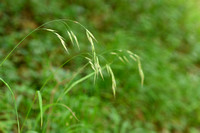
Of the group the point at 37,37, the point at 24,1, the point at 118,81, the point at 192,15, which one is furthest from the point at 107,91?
the point at 192,15

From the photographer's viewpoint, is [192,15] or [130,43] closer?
[130,43]

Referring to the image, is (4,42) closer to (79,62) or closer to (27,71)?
(27,71)

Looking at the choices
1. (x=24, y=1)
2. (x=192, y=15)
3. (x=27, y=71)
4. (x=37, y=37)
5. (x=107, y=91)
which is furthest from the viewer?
(x=192, y=15)

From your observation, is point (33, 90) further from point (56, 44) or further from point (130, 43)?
point (130, 43)

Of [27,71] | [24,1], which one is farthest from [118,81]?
[24,1]

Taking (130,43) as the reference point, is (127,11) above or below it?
above

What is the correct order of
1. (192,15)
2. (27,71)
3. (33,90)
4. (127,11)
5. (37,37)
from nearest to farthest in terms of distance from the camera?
(33,90) → (27,71) → (37,37) → (127,11) → (192,15)

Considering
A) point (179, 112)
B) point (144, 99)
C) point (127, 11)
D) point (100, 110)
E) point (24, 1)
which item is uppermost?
point (24, 1)
